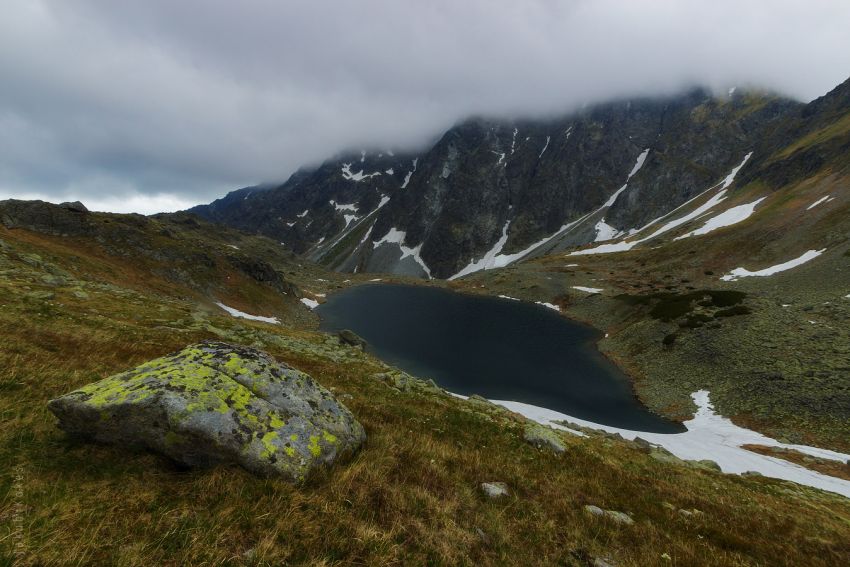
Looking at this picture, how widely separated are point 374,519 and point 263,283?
309 feet

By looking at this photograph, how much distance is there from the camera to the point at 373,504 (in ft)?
21.0

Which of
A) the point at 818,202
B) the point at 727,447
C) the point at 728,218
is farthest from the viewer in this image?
the point at 728,218

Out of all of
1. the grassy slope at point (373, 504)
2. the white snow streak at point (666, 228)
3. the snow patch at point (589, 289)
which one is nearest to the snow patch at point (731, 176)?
the white snow streak at point (666, 228)

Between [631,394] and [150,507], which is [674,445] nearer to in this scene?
[631,394]

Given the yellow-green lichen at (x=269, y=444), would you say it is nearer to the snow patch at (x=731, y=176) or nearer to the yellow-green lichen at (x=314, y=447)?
the yellow-green lichen at (x=314, y=447)

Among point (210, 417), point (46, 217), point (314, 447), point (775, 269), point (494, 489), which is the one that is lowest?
point (775, 269)

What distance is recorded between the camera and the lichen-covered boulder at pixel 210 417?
630cm

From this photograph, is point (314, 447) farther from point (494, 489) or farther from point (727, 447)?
point (727, 447)

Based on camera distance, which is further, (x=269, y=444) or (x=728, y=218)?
(x=728, y=218)

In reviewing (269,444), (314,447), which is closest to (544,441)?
(314,447)

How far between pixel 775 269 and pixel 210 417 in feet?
372

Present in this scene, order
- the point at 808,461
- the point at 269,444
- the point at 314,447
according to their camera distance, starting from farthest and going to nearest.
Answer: the point at 808,461, the point at 314,447, the point at 269,444

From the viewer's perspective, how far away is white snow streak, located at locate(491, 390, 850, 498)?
988 inches

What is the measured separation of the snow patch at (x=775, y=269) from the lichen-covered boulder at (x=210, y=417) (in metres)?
108
